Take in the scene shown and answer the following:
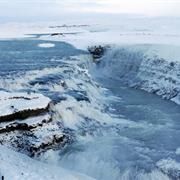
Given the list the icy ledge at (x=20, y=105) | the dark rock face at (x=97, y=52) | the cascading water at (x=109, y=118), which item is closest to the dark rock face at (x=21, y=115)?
the icy ledge at (x=20, y=105)

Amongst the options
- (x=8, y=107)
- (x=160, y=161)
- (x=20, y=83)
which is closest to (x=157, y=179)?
(x=160, y=161)

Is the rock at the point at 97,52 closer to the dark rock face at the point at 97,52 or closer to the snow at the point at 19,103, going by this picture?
the dark rock face at the point at 97,52

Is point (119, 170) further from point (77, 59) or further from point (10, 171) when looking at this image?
point (77, 59)

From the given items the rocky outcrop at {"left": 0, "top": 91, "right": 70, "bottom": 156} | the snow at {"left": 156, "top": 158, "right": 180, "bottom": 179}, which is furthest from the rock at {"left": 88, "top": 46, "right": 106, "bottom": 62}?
the snow at {"left": 156, "top": 158, "right": 180, "bottom": 179}

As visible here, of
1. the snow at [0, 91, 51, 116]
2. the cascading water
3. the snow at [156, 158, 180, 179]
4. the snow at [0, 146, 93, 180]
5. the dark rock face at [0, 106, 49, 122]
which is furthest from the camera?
the snow at [0, 91, 51, 116]

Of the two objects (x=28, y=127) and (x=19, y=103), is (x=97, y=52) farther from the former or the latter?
(x=28, y=127)

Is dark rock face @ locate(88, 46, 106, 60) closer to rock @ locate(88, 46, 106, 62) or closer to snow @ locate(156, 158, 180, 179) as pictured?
rock @ locate(88, 46, 106, 62)

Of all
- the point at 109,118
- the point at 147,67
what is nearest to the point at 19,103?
the point at 109,118

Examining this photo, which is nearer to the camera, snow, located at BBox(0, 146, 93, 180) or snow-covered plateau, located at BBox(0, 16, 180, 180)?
snow, located at BBox(0, 146, 93, 180)
